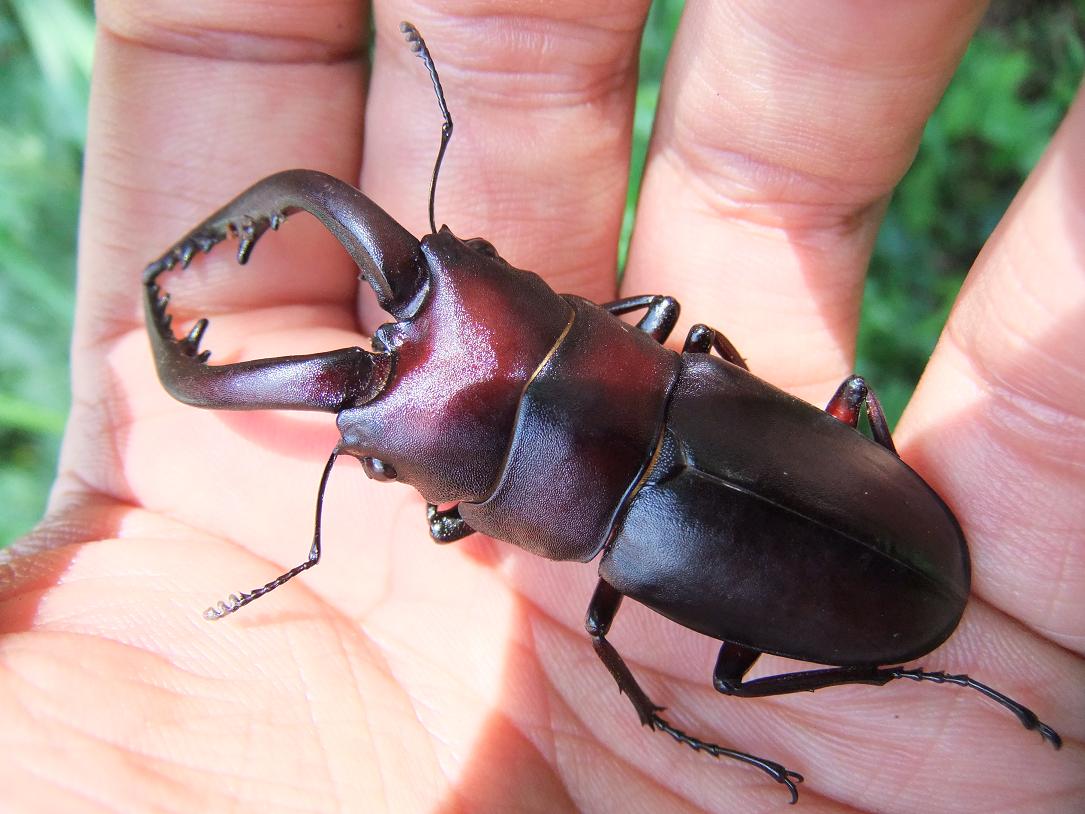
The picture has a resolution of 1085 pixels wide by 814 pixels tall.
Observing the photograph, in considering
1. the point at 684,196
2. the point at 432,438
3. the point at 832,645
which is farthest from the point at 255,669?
the point at 684,196

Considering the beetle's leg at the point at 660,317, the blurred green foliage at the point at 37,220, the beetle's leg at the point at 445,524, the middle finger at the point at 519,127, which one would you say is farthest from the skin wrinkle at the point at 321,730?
the blurred green foliage at the point at 37,220

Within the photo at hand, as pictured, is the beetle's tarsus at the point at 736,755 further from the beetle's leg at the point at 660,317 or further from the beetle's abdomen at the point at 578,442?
the beetle's leg at the point at 660,317

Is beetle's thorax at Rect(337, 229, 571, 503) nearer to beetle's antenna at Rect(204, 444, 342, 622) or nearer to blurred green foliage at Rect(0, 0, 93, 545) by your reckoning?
beetle's antenna at Rect(204, 444, 342, 622)

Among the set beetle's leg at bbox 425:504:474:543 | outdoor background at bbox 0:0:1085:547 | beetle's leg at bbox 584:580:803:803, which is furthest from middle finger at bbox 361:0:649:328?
beetle's leg at bbox 584:580:803:803

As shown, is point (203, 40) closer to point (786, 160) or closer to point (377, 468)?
point (377, 468)

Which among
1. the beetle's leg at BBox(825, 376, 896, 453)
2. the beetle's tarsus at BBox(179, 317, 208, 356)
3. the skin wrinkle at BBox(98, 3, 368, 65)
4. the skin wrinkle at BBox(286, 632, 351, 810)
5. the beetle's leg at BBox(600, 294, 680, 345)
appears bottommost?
the skin wrinkle at BBox(286, 632, 351, 810)

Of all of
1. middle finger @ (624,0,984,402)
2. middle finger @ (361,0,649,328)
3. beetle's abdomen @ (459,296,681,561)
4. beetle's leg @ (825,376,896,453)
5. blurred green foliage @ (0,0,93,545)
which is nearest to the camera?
beetle's abdomen @ (459,296,681,561)
